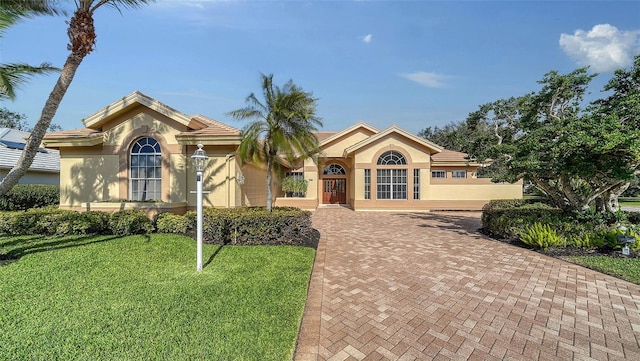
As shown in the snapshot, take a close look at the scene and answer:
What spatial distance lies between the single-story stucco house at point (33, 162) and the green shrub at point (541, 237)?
81.3ft

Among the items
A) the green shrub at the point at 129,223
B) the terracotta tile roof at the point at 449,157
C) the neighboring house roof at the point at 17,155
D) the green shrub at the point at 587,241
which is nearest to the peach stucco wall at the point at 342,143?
the terracotta tile roof at the point at 449,157

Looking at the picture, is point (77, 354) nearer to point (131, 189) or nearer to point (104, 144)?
point (131, 189)

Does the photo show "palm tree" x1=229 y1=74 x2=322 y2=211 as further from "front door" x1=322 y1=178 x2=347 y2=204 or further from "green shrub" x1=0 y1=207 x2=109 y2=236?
"front door" x1=322 y1=178 x2=347 y2=204

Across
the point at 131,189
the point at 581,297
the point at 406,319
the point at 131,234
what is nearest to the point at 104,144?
the point at 131,189

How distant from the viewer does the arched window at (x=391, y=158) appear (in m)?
19.2

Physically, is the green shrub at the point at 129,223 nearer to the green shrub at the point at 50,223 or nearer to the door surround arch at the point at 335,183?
the green shrub at the point at 50,223

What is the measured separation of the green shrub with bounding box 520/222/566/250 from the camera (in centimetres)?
809

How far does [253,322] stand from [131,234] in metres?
7.43

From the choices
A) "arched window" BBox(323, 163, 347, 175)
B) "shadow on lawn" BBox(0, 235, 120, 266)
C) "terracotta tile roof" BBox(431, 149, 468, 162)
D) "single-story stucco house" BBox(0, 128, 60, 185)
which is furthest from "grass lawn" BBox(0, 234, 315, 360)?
"terracotta tile roof" BBox(431, 149, 468, 162)

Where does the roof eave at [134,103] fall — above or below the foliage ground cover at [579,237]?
above

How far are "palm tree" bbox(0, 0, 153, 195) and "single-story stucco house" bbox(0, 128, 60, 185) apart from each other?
46.3 feet

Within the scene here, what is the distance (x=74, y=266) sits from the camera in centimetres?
608

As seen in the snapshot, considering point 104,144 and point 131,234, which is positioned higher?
point 104,144

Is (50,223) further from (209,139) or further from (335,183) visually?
(335,183)
